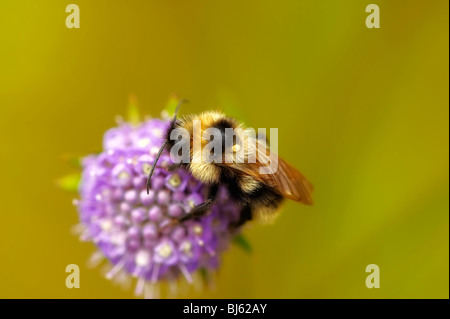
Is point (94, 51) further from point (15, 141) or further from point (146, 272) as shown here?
point (146, 272)

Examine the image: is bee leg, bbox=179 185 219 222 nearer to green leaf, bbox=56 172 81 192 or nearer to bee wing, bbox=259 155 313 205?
bee wing, bbox=259 155 313 205

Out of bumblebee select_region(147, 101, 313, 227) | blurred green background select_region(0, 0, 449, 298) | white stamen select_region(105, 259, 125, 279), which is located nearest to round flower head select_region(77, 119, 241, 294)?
white stamen select_region(105, 259, 125, 279)

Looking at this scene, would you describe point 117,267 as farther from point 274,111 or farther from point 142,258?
point 274,111

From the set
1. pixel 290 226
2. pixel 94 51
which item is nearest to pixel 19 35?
pixel 94 51

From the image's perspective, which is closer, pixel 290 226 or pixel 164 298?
pixel 164 298

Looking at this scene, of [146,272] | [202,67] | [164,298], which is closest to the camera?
[146,272]

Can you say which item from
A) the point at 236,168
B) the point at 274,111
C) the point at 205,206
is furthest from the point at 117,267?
the point at 274,111
